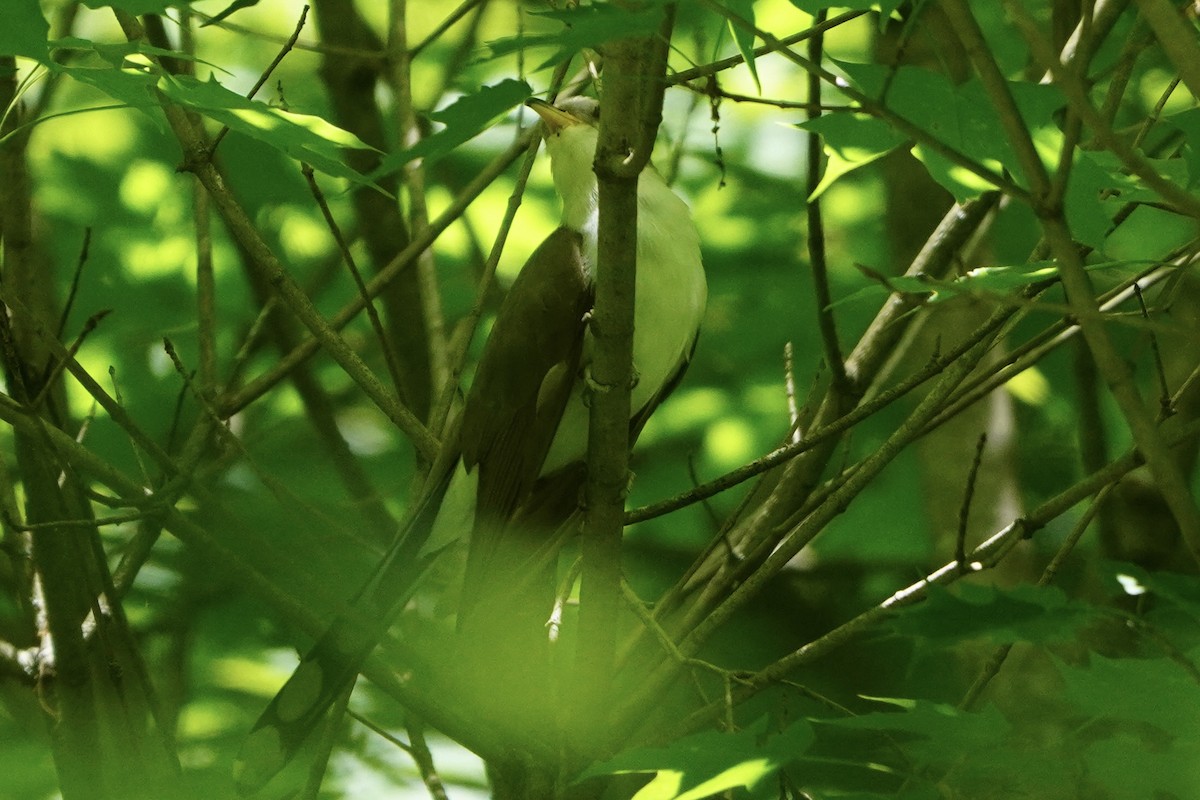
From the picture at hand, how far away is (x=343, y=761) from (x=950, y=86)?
2.52m

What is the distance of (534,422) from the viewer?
318 centimetres

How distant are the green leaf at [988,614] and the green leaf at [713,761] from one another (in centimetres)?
20

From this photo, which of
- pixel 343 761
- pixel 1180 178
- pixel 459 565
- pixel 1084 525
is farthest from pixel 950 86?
pixel 343 761

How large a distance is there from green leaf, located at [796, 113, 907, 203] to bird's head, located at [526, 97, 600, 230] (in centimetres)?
152

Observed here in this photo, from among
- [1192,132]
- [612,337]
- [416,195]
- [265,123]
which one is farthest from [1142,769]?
[416,195]

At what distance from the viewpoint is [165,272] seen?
419 cm

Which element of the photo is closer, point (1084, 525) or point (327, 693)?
point (1084, 525)

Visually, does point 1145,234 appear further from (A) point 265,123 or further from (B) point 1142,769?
(A) point 265,123

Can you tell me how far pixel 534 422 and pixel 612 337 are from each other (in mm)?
962

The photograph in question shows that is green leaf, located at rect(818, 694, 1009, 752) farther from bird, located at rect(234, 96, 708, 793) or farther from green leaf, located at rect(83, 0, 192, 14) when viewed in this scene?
green leaf, located at rect(83, 0, 192, 14)

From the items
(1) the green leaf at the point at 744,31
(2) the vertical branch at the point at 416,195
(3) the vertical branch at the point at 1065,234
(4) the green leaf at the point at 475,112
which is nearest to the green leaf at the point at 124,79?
(4) the green leaf at the point at 475,112

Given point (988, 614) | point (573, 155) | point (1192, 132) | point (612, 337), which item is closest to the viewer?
point (988, 614)

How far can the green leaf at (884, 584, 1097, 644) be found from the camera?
5.12ft

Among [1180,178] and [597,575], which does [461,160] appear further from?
[1180,178]
